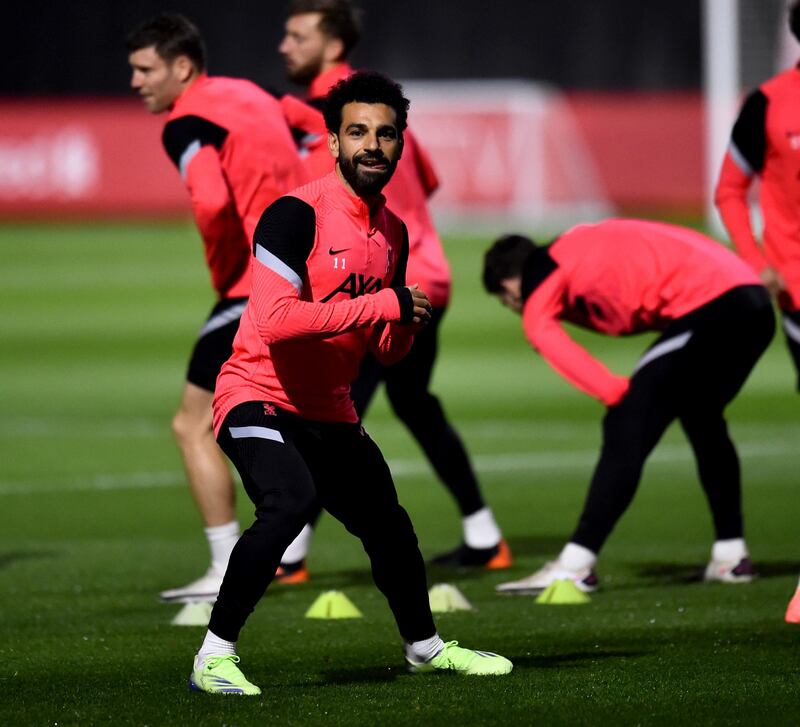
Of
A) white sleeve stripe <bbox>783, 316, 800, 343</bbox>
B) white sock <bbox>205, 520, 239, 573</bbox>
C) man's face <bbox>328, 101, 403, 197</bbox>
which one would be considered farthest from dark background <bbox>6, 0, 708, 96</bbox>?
man's face <bbox>328, 101, 403, 197</bbox>

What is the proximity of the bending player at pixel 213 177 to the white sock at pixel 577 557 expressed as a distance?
1.42 m

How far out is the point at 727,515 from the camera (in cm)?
820

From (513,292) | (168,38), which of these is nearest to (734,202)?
(513,292)

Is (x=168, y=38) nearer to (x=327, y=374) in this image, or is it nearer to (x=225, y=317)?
(x=225, y=317)

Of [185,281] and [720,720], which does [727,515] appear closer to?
[720,720]

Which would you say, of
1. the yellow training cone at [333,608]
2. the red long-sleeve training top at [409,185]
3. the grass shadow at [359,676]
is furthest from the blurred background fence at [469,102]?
the grass shadow at [359,676]

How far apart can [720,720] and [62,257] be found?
2525cm

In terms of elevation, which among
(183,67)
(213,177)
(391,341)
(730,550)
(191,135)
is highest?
(183,67)

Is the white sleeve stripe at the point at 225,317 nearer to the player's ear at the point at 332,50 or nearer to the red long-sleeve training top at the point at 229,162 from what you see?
the red long-sleeve training top at the point at 229,162

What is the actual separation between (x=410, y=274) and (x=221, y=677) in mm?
3253

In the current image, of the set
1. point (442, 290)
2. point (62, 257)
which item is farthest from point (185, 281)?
point (442, 290)

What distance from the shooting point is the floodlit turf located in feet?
18.3

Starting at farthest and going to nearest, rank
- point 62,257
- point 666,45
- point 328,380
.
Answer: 1. point 666,45
2. point 62,257
3. point 328,380

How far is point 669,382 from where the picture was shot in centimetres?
768
